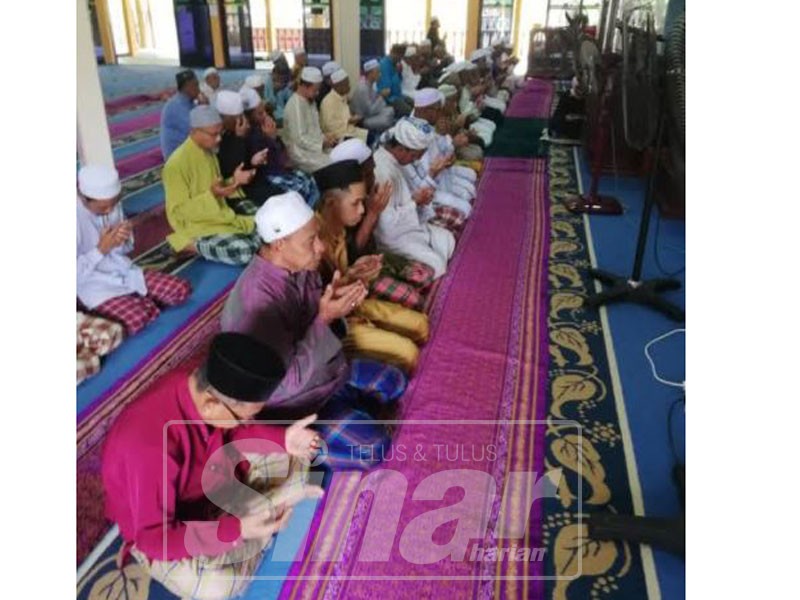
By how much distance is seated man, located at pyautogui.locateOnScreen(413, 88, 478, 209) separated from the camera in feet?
13.7

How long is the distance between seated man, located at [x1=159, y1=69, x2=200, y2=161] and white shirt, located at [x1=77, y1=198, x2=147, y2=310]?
2139mm

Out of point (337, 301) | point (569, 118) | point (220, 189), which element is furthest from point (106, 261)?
point (569, 118)

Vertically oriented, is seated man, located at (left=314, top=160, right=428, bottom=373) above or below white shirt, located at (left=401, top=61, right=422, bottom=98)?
below

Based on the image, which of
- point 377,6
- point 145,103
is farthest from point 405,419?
point 377,6

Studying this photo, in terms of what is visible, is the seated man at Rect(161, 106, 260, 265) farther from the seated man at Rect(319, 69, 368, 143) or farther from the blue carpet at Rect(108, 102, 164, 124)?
the blue carpet at Rect(108, 102, 164, 124)

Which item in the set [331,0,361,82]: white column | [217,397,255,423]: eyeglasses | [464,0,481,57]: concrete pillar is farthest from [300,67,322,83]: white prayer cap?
[464,0,481,57]: concrete pillar

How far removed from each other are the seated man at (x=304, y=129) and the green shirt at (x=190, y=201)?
1.85 m

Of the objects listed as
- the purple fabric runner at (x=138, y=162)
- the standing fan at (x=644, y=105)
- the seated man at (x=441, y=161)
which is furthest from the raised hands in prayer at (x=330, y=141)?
the standing fan at (x=644, y=105)

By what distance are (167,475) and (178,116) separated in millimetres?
4131

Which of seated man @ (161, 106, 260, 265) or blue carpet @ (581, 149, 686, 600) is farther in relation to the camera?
seated man @ (161, 106, 260, 265)

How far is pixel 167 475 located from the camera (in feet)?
4.37

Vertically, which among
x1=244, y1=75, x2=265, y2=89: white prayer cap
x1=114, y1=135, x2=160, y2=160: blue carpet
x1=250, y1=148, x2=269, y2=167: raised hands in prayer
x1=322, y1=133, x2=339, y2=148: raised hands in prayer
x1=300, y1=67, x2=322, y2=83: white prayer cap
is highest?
x1=300, y1=67, x2=322, y2=83: white prayer cap

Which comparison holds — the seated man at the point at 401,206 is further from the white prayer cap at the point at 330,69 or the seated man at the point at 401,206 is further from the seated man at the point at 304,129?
the white prayer cap at the point at 330,69

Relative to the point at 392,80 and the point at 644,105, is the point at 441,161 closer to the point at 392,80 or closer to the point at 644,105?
the point at 644,105
